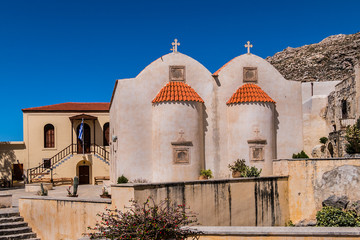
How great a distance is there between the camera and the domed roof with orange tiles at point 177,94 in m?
20.1

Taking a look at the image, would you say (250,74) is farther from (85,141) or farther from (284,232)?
(85,141)

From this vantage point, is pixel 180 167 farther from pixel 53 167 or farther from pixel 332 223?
pixel 53 167

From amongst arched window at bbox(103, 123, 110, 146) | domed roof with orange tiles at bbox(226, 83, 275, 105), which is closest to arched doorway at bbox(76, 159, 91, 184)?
arched window at bbox(103, 123, 110, 146)

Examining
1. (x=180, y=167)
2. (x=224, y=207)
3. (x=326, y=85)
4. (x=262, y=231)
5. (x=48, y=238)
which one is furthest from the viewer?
(x=326, y=85)

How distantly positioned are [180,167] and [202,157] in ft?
5.19

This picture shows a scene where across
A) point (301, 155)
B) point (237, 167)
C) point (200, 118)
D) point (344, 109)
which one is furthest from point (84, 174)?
point (344, 109)

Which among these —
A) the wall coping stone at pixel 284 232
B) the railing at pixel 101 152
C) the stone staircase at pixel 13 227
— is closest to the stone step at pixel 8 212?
the stone staircase at pixel 13 227

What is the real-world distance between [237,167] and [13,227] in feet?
36.0

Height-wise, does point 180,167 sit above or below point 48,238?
above

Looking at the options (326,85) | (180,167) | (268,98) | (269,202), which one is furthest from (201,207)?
(326,85)

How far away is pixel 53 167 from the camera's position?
30.4m

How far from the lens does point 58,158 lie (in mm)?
31719

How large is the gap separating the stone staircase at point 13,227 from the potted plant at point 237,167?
981 centimetres

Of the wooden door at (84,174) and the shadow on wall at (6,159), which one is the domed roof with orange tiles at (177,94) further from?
the shadow on wall at (6,159)
